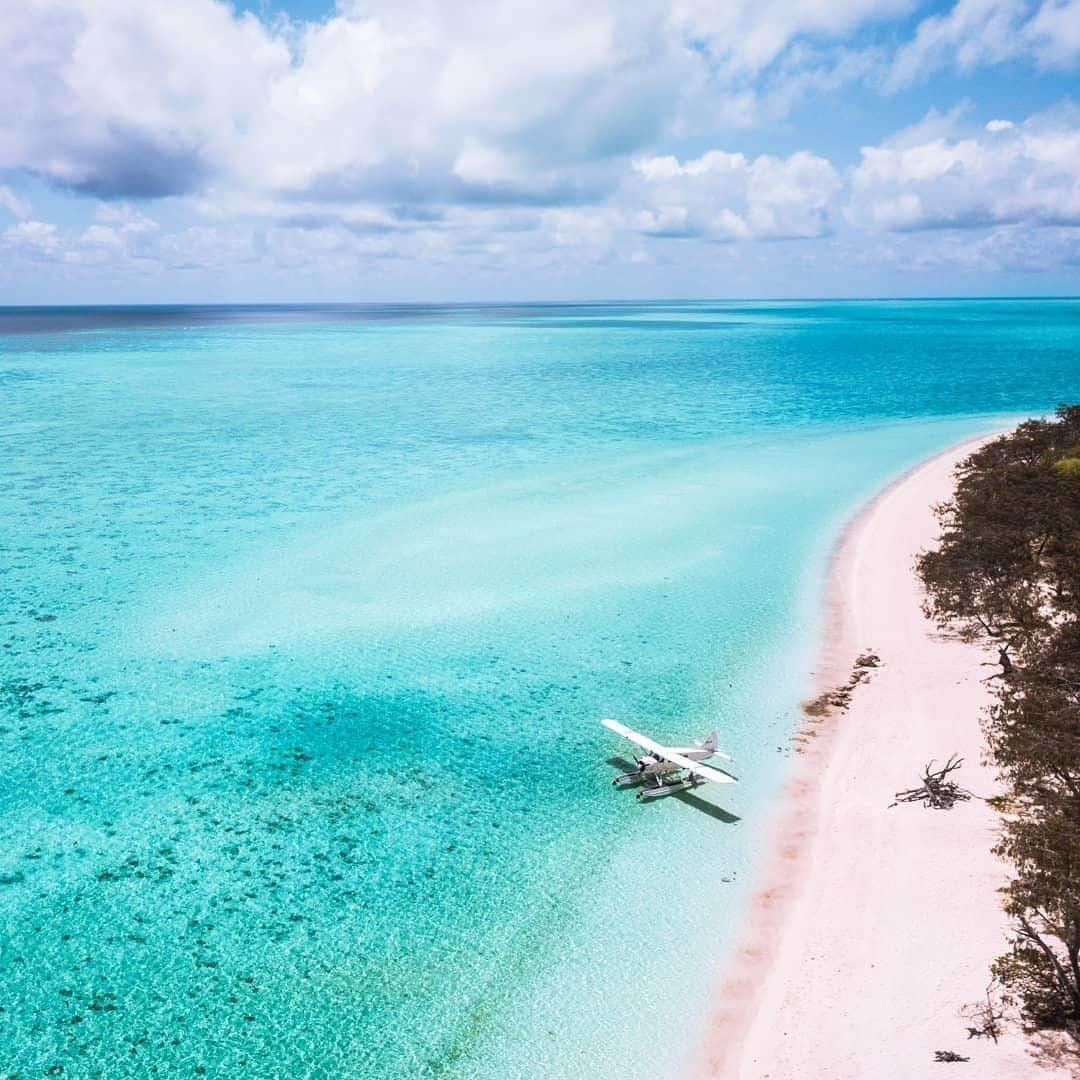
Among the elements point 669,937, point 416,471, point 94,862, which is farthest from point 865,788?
point 416,471

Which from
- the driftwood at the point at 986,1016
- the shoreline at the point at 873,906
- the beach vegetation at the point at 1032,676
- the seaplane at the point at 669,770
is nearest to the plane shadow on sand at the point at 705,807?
the seaplane at the point at 669,770

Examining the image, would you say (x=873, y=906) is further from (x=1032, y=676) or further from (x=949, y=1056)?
(x=1032, y=676)

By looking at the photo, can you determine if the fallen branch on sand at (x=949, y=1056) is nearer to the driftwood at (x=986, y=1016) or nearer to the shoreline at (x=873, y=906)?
the shoreline at (x=873, y=906)

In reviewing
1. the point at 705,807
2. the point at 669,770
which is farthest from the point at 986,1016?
the point at 669,770

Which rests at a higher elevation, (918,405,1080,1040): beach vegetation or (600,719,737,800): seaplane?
(918,405,1080,1040): beach vegetation

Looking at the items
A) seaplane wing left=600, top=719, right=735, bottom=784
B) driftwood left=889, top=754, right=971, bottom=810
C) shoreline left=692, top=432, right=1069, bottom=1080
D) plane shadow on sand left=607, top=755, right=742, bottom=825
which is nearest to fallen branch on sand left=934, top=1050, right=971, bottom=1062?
shoreline left=692, top=432, right=1069, bottom=1080

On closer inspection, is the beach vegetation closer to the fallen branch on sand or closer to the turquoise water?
the fallen branch on sand

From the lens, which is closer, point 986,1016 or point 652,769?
point 986,1016
